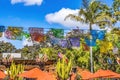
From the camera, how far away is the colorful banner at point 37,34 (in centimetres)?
2934

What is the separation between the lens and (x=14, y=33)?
29.6m

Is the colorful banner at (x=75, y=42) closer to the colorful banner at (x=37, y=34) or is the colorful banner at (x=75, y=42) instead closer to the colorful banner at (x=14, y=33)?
the colorful banner at (x=37, y=34)

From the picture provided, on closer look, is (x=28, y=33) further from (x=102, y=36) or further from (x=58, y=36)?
(x=102, y=36)

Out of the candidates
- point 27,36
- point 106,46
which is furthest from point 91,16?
point 27,36

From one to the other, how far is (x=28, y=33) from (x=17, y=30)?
93 cm

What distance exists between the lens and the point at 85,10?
3616 cm

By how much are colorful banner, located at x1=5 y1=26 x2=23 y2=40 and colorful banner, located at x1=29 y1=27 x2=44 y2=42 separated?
0.91 metres

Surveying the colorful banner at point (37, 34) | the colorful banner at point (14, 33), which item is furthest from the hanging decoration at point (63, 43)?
the colorful banner at point (14, 33)

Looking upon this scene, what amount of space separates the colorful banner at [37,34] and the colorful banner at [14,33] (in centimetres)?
91

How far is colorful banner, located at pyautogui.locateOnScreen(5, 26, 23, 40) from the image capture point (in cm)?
2930

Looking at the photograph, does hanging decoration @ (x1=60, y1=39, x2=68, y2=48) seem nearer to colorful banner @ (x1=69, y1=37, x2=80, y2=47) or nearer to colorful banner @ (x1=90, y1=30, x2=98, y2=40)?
colorful banner @ (x1=69, y1=37, x2=80, y2=47)

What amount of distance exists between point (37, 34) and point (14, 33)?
1.94 m

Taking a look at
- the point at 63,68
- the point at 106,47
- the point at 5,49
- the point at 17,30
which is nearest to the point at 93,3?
the point at 106,47

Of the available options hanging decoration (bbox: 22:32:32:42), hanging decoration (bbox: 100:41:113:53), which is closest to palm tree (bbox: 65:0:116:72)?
hanging decoration (bbox: 100:41:113:53)
